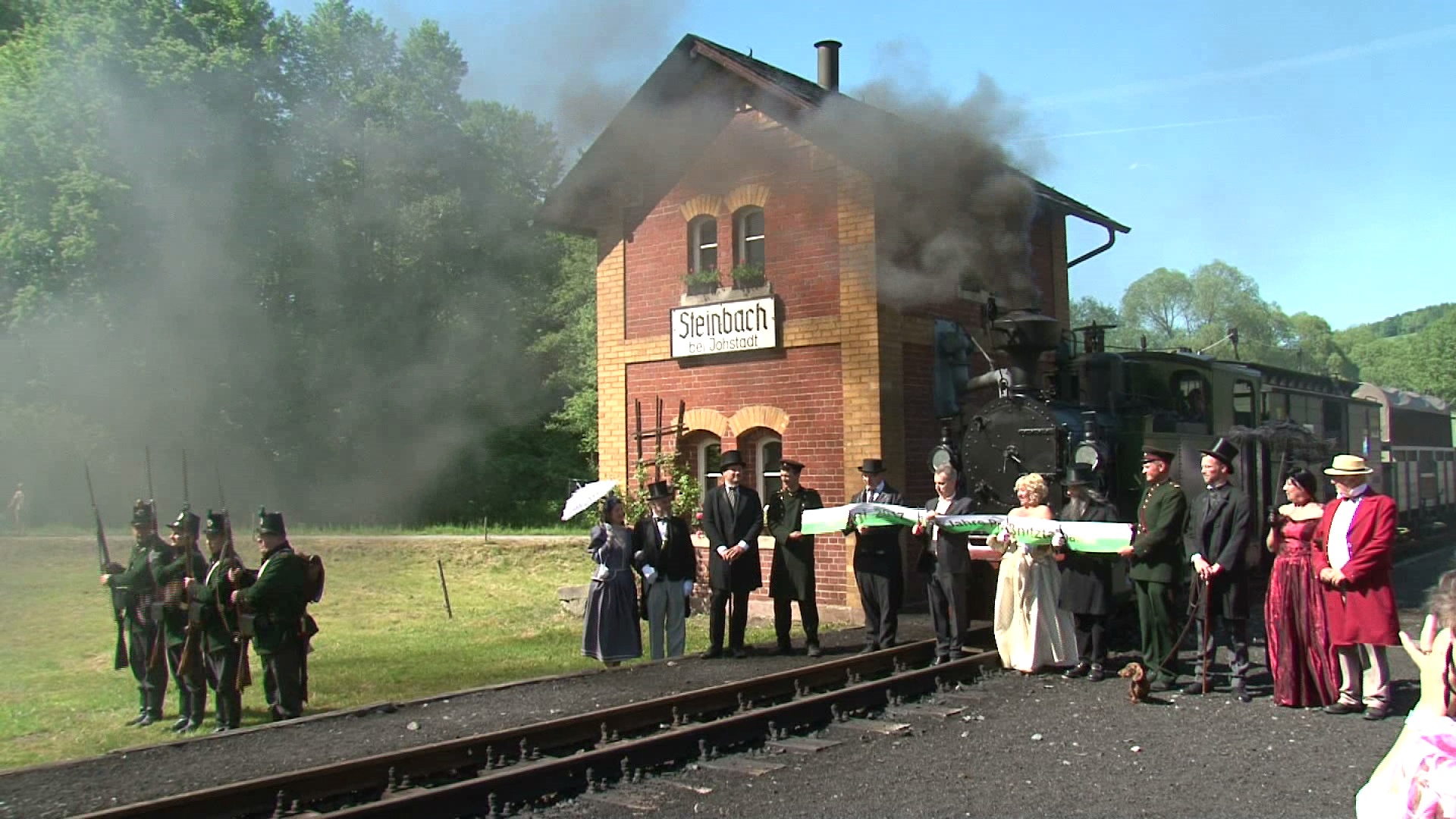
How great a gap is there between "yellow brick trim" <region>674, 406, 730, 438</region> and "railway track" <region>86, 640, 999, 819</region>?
5238 mm

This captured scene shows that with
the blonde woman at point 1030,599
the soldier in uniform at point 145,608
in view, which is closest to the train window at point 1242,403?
the blonde woman at point 1030,599

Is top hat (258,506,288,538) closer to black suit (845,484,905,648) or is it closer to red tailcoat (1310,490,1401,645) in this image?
black suit (845,484,905,648)

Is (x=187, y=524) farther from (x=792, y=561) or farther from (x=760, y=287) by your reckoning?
(x=760, y=287)

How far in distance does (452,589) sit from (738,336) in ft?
23.9

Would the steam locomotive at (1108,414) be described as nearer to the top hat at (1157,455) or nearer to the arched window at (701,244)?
the top hat at (1157,455)

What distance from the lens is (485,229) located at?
53.0 ft

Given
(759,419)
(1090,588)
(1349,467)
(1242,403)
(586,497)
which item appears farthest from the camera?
(759,419)

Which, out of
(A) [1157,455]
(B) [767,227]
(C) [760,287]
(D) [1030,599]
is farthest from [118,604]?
(B) [767,227]

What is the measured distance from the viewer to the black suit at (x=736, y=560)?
32.5ft

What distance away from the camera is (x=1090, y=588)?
8.78 m

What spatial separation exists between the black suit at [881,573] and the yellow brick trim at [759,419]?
3215mm

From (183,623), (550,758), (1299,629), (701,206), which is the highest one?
(701,206)

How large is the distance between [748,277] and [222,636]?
756cm

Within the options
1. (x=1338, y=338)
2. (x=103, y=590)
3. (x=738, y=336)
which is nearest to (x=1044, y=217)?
(x=738, y=336)
